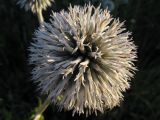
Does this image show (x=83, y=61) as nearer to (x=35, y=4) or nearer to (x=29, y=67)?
(x=35, y=4)

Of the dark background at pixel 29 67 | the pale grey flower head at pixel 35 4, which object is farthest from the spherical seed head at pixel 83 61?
the dark background at pixel 29 67

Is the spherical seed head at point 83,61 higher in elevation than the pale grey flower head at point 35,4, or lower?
lower

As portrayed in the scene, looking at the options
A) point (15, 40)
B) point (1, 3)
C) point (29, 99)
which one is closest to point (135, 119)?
point (29, 99)

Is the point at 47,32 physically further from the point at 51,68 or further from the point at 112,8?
the point at 112,8

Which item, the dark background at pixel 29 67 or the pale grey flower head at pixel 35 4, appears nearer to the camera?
the pale grey flower head at pixel 35 4

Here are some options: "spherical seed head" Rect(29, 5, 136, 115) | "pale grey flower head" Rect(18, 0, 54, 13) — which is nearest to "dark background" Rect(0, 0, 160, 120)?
"pale grey flower head" Rect(18, 0, 54, 13)

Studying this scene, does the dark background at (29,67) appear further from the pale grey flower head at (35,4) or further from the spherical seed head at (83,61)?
the spherical seed head at (83,61)
